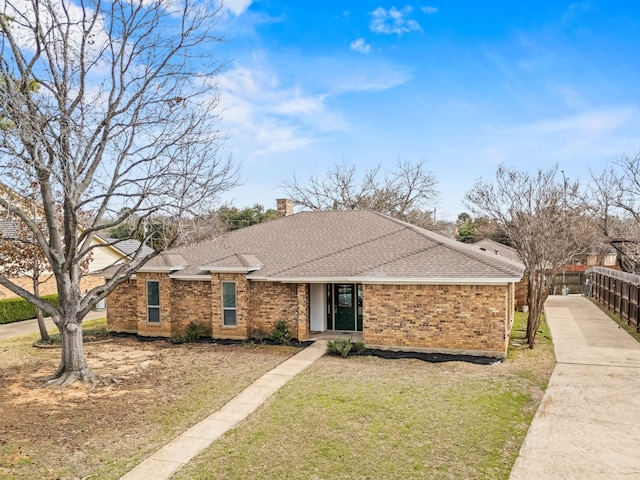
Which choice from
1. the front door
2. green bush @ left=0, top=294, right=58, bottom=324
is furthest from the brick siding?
green bush @ left=0, top=294, right=58, bottom=324

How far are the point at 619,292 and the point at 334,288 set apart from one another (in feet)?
43.2

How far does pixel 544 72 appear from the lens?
1725 cm

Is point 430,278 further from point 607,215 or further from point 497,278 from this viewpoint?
point 607,215

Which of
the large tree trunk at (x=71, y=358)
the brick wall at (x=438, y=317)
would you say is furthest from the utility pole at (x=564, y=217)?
the large tree trunk at (x=71, y=358)

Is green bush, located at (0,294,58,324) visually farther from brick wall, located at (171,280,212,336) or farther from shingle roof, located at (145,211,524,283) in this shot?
shingle roof, located at (145,211,524,283)

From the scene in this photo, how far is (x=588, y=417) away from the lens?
28.6 feet

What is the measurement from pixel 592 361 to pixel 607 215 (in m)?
25.6

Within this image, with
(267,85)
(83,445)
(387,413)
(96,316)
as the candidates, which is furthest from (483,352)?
(96,316)

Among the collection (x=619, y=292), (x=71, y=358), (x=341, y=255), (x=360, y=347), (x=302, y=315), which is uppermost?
(x=341, y=255)

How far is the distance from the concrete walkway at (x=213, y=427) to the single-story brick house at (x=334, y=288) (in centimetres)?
285

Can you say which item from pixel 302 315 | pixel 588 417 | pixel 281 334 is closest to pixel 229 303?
pixel 281 334

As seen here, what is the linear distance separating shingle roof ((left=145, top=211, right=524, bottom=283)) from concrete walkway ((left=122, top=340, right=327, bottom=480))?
3.47m

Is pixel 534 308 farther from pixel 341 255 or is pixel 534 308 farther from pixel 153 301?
pixel 153 301

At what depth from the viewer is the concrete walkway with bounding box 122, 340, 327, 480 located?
677 cm
